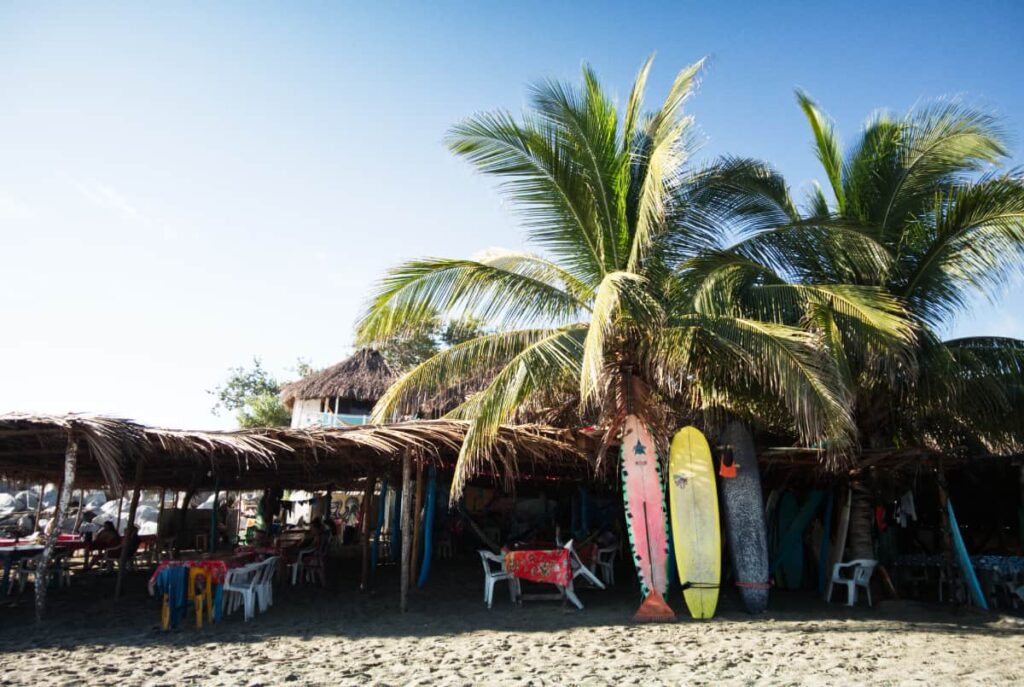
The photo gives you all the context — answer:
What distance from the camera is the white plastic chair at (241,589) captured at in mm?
7387

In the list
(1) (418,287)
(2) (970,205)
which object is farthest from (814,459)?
(1) (418,287)

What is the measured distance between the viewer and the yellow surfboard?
299 inches

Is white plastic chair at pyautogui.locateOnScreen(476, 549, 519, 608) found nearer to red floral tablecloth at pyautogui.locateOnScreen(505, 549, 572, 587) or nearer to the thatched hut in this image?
red floral tablecloth at pyautogui.locateOnScreen(505, 549, 572, 587)

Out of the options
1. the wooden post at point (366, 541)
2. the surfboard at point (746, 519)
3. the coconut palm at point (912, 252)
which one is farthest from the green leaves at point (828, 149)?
the wooden post at point (366, 541)

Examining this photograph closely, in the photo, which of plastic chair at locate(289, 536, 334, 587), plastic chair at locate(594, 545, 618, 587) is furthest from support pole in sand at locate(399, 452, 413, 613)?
plastic chair at locate(594, 545, 618, 587)

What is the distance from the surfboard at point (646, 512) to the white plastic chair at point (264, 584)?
162 inches

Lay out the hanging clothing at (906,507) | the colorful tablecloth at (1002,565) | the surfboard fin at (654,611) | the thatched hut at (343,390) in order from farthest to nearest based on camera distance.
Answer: the thatched hut at (343,390)
the hanging clothing at (906,507)
the colorful tablecloth at (1002,565)
the surfboard fin at (654,611)

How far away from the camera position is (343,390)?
52.1ft

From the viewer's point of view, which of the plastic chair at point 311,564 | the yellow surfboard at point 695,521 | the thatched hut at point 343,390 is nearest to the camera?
the yellow surfboard at point 695,521

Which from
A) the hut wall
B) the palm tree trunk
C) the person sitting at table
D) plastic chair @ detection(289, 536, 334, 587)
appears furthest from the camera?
the hut wall

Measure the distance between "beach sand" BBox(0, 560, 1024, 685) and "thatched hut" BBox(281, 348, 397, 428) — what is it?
748cm

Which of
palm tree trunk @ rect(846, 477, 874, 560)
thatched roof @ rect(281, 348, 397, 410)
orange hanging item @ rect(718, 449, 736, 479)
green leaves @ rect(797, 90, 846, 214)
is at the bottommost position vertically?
palm tree trunk @ rect(846, 477, 874, 560)

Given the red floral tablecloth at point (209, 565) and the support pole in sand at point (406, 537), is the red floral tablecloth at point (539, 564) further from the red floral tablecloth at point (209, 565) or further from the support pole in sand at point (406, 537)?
the red floral tablecloth at point (209, 565)

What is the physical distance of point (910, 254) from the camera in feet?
29.2
